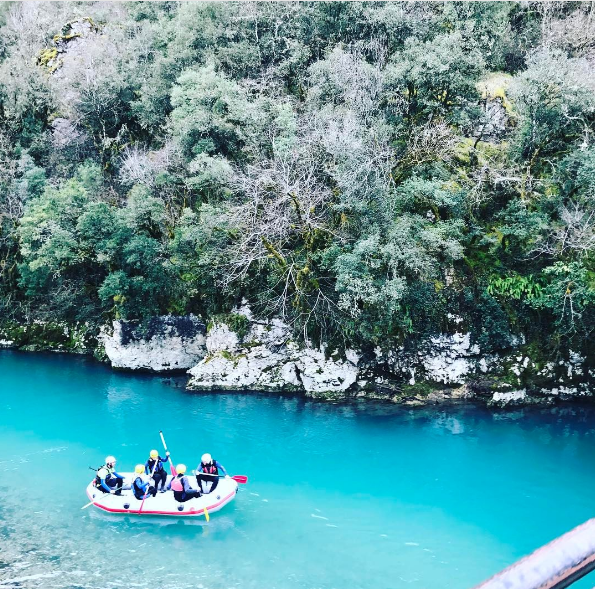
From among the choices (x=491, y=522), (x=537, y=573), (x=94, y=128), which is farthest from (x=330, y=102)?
(x=537, y=573)

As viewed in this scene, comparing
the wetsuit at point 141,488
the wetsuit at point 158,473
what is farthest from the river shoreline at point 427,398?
the wetsuit at point 141,488

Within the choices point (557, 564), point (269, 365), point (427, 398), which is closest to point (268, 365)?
point (269, 365)

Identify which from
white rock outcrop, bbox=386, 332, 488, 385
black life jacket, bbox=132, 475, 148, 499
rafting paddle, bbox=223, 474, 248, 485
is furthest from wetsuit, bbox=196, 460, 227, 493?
white rock outcrop, bbox=386, 332, 488, 385

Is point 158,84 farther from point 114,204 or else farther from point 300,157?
point 300,157

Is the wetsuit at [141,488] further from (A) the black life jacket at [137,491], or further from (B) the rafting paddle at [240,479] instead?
(B) the rafting paddle at [240,479]

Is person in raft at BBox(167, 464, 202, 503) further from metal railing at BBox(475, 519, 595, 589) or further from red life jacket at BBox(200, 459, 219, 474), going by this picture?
metal railing at BBox(475, 519, 595, 589)

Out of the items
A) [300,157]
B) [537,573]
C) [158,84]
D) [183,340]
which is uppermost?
[158,84]
